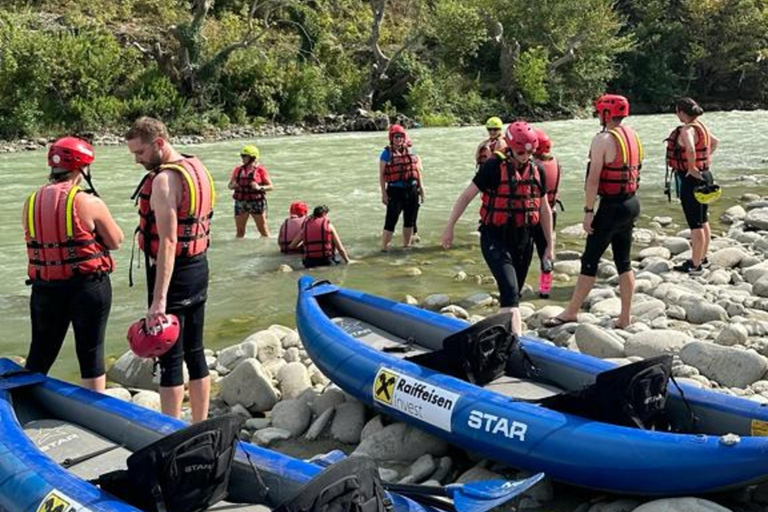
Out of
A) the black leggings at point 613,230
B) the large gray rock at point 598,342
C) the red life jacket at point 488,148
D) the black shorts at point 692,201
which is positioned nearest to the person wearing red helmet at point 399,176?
the red life jacket at point 488,148

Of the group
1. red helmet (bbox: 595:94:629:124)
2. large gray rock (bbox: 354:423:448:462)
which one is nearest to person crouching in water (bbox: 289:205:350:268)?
red helmet (bbox: 595:94:629:124)

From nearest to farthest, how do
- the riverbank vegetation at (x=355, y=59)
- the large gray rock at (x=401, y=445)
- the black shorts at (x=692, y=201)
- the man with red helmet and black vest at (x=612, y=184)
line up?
the large gray rock at (x=401, y=445)
the man with red helmet and black vest at (x=612, y=184)
the black shorts at (x=692, y=201)
the riverbank vegetation at (x=355, y=59)

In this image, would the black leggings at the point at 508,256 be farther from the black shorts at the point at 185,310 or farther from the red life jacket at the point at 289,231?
the red life jacket at the point at 289,231

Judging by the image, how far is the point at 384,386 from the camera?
449 cm

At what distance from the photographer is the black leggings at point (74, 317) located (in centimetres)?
411

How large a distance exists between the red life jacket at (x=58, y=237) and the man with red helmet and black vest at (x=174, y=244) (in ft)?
0.89

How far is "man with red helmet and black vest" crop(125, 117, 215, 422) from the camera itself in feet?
12.6

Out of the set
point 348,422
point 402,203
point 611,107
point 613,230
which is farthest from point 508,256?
point 402,203

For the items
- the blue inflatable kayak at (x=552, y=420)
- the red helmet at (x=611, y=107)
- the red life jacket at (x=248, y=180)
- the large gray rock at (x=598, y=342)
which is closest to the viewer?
the blue inflatable kayak at (x=552, y=420)

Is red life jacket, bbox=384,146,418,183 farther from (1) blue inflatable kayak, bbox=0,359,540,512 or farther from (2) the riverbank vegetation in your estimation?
(2) the riverbank vegetation

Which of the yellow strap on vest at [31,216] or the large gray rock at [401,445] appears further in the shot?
the large gray rock at [401,445]

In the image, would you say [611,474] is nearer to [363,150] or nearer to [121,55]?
[363,150]

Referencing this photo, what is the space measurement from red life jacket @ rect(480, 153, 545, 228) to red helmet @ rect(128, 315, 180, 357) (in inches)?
91.6

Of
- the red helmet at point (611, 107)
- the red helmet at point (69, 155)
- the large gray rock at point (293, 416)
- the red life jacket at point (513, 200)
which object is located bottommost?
the large gray rock at point (293, 416)
